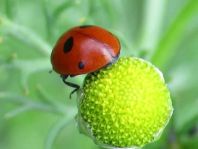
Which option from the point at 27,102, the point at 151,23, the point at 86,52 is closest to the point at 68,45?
the point at 86,52

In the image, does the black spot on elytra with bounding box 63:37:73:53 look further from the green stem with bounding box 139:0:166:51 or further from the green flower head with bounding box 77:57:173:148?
the green stem with bounding box 139:0:166:51

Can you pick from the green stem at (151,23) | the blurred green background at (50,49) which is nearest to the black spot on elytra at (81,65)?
the blurred green background at (50,49)

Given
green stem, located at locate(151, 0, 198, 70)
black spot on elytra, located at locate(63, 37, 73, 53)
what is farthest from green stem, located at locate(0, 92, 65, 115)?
black spot on elytra, located at locate(63, 37, 73, 53)

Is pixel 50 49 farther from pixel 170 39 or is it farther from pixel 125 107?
pixel 125 107

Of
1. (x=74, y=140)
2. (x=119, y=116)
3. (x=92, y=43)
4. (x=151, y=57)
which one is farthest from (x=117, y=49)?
(x=74, y=140)

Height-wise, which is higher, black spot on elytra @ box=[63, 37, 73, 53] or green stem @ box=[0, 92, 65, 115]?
black spot on elytra @ box=[63, 37, 73, 53]

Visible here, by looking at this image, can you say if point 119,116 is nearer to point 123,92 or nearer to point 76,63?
point 123,92
